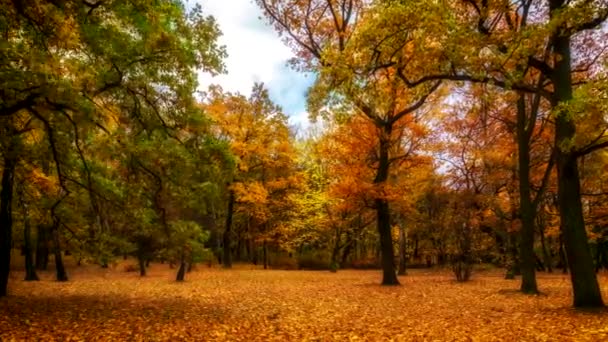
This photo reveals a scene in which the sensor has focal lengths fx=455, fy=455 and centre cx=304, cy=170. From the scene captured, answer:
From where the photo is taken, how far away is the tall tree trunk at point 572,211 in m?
10.5

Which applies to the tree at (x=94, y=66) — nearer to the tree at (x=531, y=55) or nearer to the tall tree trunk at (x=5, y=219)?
the tall tree trunk at (x=5, y=219)

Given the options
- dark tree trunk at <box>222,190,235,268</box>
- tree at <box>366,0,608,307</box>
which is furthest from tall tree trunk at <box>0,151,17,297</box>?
dark tree trunk at <box>222,190,235,268</box>

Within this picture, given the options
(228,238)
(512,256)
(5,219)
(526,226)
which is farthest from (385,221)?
(228,238)

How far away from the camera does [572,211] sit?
34.9 feet

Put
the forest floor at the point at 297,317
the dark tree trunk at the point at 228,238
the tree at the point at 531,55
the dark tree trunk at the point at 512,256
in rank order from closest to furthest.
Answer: the forest floor at the point at 297,317, the tree at the point at 531,55, the dark tree trunk at the point at 512,256, the dark tree trunk at the point at 228,238

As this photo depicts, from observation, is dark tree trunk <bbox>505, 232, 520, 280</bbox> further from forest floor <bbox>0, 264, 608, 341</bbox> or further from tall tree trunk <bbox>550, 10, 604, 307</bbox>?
tall tree trunk <bbox>550, 10, 604, 307</bbox>

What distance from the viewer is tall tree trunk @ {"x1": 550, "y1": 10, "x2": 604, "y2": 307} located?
10.5 metres

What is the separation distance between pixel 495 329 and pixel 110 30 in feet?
31.6

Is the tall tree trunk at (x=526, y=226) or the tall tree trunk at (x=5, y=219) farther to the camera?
the tall tree trunk at (x=526, y=226)

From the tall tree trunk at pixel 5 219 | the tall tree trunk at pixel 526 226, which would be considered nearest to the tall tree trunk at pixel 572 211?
the tall tree trunk at pixel 526 226

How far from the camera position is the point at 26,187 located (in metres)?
13.4

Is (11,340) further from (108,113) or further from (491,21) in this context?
(491,21)

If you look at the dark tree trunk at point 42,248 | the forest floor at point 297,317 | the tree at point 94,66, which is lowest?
the forest floor at point 297,317

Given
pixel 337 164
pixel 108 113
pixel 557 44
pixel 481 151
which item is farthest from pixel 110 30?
pixel 481 151
